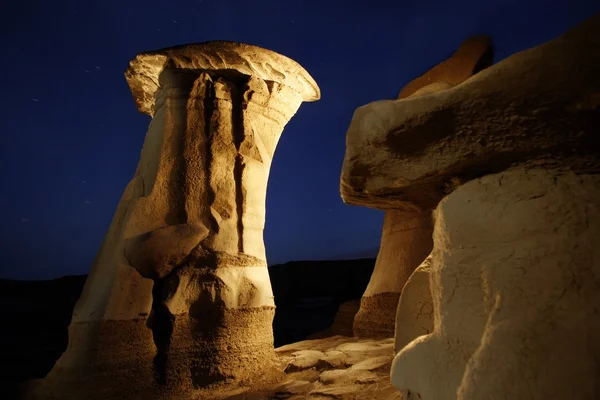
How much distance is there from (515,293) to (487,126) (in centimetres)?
52

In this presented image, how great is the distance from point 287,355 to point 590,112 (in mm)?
4234

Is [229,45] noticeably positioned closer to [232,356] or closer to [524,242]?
[232,356]

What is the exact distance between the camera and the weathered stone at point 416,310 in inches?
77.9

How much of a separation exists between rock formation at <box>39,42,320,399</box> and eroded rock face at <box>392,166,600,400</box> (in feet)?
8.85

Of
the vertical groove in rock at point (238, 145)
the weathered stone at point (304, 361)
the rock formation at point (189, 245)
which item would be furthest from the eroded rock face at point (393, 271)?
the vertical groove in rock at point (238, 145)

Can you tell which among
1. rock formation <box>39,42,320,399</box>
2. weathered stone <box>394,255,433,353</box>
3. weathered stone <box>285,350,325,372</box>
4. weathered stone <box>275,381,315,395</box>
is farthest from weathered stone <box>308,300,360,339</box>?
weathered stone <box>394,255,433,353</box>

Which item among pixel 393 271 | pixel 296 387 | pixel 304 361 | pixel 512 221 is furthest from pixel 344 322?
pixel 512 221

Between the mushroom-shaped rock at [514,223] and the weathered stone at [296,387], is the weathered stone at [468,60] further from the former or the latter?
the mushroom-shaped rock at [514,223]

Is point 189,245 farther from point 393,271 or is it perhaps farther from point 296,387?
point 393,271

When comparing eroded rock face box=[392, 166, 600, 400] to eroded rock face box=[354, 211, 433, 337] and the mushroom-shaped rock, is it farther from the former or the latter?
eroded rock face box=[354, 211, 433, 337]

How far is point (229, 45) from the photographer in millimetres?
4348

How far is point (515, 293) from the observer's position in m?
1.22

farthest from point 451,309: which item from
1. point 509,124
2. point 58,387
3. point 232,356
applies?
point 58,387

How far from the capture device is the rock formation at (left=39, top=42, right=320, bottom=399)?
3.64m
